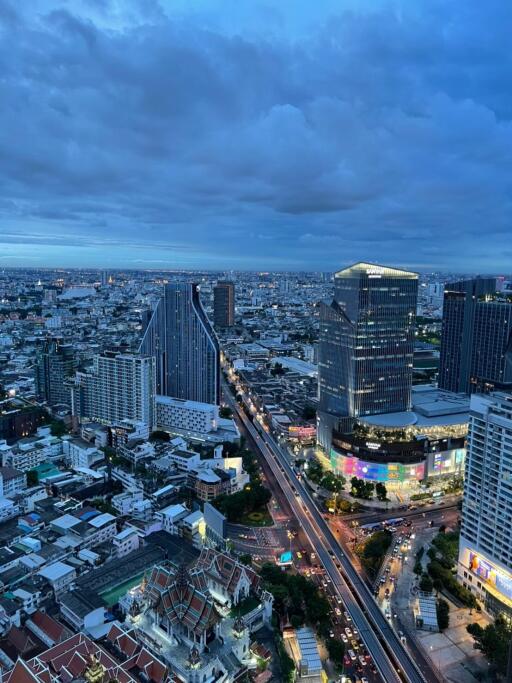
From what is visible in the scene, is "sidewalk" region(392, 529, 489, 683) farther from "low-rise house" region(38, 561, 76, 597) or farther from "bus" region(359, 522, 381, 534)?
"low-rise house" region(38, 561, 76, 597)

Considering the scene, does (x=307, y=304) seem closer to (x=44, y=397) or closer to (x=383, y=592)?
(x=44, y=397)

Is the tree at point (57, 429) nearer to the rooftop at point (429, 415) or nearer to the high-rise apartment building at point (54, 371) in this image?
the high-rise apartment building at point (54, 371)

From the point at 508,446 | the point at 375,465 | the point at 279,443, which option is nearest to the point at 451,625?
the point at 508,446

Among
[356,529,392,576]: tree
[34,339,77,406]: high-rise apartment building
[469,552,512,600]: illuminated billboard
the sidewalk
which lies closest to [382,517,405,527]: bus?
[356,529,392,576]: tree

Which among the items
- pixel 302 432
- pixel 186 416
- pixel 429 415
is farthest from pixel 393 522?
pixel 186 416

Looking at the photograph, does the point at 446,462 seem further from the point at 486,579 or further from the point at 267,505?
the point at 486,579
